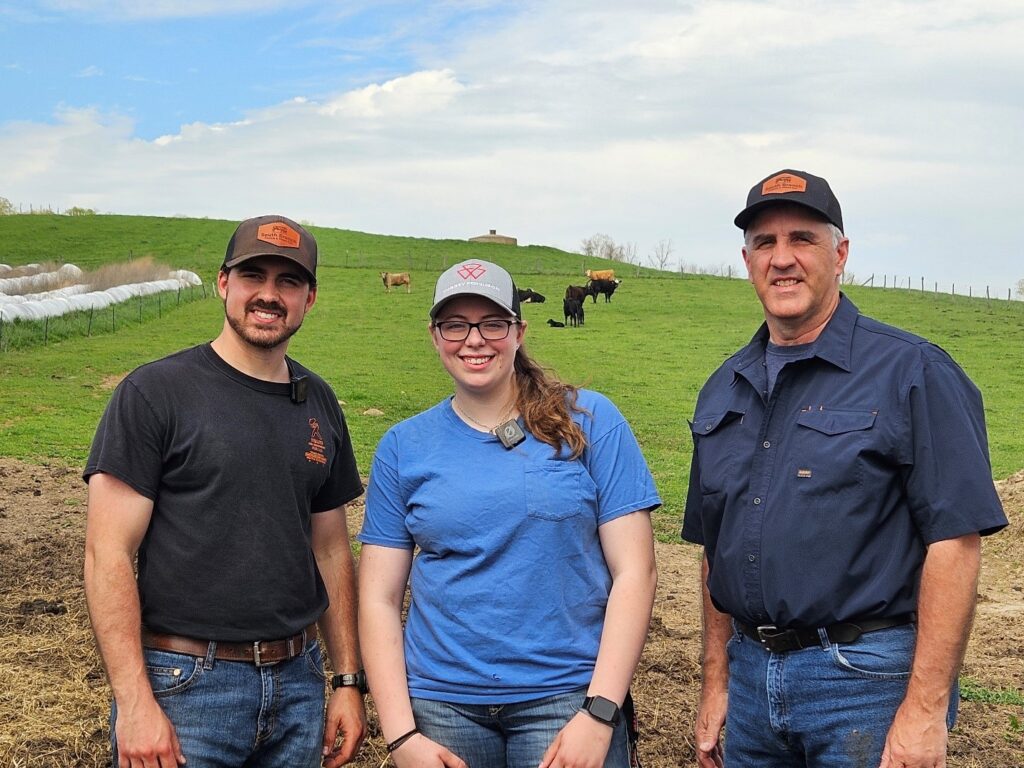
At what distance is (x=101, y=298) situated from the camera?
31.6 m

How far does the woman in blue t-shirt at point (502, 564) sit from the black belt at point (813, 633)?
0.38 m

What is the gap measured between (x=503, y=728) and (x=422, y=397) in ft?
58.4

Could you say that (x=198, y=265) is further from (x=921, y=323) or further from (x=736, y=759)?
(x=736, y=759)

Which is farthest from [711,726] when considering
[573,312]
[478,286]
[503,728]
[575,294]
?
[575,294]

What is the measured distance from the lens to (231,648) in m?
3.19

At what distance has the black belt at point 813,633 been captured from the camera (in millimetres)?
3029

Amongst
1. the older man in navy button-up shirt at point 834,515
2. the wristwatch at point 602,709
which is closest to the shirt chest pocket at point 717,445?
the older man in navy button-up shirt at point 834,515

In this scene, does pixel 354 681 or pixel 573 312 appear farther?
pixel 573 312

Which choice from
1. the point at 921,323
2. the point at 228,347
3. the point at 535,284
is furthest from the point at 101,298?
the point at 228,347

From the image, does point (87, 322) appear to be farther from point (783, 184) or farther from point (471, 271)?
point (783, 184)

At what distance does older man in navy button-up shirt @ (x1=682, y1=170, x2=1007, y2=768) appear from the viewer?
2.91m

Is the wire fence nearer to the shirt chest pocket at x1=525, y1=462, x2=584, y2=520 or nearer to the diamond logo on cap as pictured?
the diamond logo on cap

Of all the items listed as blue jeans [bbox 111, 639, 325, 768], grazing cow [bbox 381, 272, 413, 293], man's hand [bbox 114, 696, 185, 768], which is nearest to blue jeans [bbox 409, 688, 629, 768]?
blue jeans [bbox 111, 639, 325, 768]

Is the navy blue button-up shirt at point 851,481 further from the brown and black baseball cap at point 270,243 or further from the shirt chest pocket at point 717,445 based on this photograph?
the brown and black baseball cap at point 270,243
